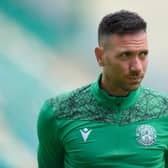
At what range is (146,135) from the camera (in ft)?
5.65

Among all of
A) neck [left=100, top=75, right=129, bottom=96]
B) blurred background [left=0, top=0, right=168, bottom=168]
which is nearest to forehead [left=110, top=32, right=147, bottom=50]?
neck [left=100, top=75, right=129, bottom=96]

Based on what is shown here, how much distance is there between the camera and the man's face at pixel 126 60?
168cm

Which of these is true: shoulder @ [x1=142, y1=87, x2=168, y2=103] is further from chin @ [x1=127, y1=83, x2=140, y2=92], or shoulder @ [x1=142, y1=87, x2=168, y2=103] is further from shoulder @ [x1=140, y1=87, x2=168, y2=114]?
chin @ [x1=127, y1=83, x2=140, y2=92]

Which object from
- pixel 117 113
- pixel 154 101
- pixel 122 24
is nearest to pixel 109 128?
pixel 117 113

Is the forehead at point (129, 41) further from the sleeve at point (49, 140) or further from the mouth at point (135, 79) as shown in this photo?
the sleeve at point (49, 140)

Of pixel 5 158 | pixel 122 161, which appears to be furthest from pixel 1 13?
pixel 122 161

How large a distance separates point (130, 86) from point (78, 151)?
23 cm

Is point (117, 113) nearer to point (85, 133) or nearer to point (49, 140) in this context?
point (85, 133)

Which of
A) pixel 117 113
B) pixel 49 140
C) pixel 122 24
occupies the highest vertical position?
pixel 122 24

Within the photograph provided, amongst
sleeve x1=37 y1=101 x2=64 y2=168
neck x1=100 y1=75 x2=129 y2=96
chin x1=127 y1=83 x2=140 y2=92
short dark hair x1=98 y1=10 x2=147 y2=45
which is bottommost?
sleeve x1=37 y1=101 x2=64 y2=168

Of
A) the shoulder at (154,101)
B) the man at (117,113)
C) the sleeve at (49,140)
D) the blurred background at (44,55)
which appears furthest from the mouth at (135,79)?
the blurred background at (44,55)

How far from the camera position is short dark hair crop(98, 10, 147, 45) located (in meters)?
1.71

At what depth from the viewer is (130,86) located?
1690mm

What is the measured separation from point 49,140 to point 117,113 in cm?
25
